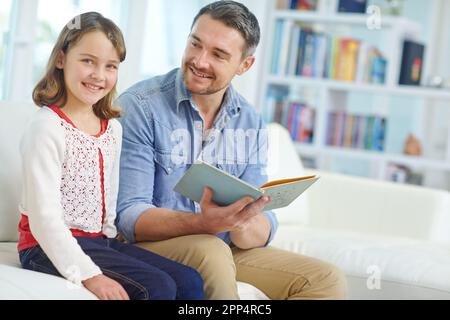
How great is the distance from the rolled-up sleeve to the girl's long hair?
0.20 m

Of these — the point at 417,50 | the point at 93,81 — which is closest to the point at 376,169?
the point at 417,50

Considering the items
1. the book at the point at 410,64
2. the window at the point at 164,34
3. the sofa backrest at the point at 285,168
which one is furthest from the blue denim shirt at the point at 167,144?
the book at the point at 410,64

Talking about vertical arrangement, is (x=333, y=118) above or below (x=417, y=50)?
below

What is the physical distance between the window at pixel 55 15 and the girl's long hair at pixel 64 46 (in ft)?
2.32

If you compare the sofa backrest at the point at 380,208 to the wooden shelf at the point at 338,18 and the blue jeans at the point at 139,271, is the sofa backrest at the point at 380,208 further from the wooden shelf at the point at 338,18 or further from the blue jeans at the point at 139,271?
the blue jeans at the point at 139,271

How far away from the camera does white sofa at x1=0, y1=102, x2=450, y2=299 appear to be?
1688 millimetres

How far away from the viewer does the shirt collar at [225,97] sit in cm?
177

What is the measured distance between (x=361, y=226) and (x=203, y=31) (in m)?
1.33

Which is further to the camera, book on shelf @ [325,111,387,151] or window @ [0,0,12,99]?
book on shelf @ [325,111,387,151]

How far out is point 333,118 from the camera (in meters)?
3.97

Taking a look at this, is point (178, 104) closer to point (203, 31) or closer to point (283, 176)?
point (203, 31)

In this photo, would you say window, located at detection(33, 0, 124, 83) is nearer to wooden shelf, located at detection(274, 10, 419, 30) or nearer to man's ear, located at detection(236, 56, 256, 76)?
man's ear, located at detection(236, 56, 256, 76)

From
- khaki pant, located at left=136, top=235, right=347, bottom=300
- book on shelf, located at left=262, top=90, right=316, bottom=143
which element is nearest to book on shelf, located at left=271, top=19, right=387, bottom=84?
book on shelf, located at left=262, top=90, right=316, bottom=143

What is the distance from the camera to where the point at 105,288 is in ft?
4.64
